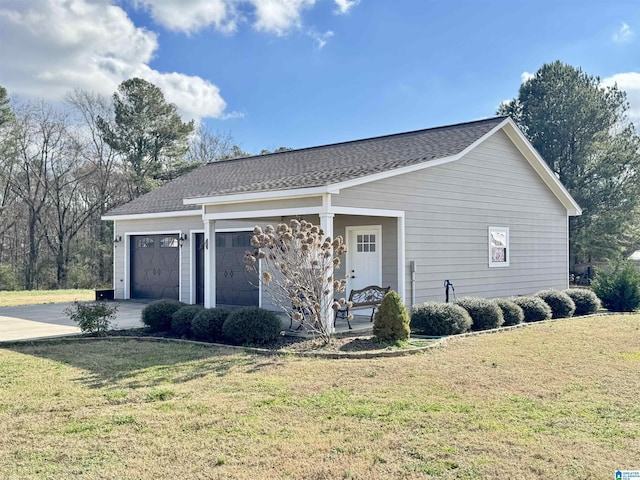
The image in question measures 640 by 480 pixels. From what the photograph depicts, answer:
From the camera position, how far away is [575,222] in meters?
27.4

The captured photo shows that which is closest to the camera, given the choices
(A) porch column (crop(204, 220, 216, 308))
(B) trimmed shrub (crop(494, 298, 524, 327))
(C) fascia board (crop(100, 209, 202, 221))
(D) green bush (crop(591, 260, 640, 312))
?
(B) trimmed shrub (crop(494, 298, 524, 327))

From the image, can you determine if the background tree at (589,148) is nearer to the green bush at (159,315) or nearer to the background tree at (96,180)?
the green bush at (159,315)

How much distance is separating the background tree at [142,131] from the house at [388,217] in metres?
12.7

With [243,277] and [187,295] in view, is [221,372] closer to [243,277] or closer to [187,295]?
[243,277]

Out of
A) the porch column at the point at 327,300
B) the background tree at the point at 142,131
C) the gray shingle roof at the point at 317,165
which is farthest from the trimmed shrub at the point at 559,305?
the background tree at the point at 142,131

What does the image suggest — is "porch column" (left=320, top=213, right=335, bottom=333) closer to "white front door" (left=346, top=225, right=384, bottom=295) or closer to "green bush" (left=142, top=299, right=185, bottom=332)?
"green bush" (left=142, top=299, right=185, bottom=332)

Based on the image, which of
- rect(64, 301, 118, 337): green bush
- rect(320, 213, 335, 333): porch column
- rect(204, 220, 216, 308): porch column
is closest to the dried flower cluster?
rect(320, 213, 335, 333): porch column

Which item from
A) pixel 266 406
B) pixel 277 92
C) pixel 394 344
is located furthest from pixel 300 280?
pixel 277 92

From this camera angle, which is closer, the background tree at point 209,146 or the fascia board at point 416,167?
the fascia board at point 416,167

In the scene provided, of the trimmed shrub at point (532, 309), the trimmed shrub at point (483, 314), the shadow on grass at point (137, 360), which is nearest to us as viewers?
the shadow on grass at point (137, 360)

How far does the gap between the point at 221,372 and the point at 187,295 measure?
9.44m

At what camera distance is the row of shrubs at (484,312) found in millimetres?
9617

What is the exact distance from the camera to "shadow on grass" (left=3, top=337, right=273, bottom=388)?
6.57 meters

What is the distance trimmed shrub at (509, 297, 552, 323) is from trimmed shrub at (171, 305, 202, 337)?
6.80 metres
